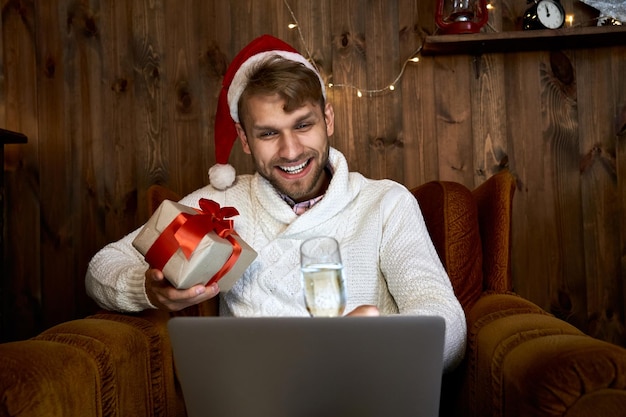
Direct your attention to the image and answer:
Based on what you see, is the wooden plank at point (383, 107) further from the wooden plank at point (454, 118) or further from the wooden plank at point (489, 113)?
the wooden plank at point (489, 113)

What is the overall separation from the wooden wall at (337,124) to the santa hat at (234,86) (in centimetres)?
43

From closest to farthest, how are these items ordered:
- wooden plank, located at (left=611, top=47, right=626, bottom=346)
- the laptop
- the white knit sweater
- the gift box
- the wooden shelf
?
1. the laptop
2. the gift box
3. the white knit sweater
4. the wooden shelf
5. wooden plank, located at (left=611, top=47, right=626, bottom=346)

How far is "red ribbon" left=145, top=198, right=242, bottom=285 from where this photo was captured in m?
1.22

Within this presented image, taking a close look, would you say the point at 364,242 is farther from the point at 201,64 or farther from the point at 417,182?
the point at 201,64

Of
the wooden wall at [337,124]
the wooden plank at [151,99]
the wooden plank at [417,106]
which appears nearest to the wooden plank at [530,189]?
the wooden wall at [337,124]

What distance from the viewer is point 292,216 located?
1607 millimetres

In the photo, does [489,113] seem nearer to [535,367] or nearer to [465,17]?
[465,17]

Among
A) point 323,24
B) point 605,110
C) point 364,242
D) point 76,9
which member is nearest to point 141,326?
point 364,242

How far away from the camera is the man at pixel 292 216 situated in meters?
1.50

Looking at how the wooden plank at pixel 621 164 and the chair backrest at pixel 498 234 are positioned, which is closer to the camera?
the chair backrest at pixel 498 234

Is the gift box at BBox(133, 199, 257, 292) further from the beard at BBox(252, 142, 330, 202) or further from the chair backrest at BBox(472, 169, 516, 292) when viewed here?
the chair backrest at BBox(472, 169, 516, 292)

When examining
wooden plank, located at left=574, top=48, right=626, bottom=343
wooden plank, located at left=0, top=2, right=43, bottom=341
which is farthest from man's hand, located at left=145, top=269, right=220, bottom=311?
wooden plank, located at left=574, top=48, right=626, bottom=343

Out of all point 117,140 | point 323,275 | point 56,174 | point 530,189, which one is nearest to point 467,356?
point 323,275

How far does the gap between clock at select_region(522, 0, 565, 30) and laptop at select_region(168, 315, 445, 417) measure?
151cm
